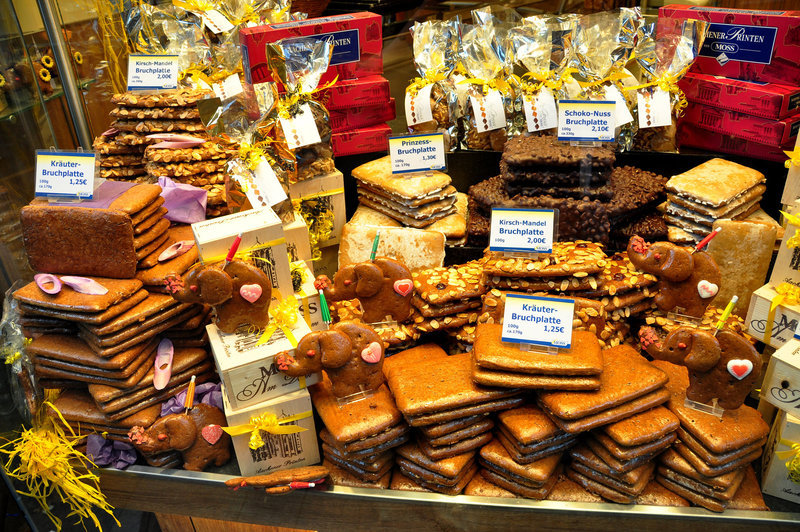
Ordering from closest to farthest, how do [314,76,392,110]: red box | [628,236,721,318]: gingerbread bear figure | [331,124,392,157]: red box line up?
[628,236,721,318]: gingerbread bear figure, [314,76,392,110]: red box, [331,124,392,157]: red box

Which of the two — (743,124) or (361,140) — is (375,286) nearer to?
(361,140)

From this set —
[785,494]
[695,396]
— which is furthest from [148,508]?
[785,494]

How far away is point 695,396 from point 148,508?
2.03m

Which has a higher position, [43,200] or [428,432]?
[43,200]

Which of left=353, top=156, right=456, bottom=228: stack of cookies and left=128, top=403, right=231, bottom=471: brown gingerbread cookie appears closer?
left=128, top=403, right=231, bottom=471: brown gingerbread cookie

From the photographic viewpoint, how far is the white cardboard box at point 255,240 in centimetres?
204

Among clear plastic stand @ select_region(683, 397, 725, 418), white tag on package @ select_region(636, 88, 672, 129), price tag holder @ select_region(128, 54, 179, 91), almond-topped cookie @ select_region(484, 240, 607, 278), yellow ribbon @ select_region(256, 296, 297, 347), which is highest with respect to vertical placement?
price tag holder @ select_region(128, 54, 179, 91)

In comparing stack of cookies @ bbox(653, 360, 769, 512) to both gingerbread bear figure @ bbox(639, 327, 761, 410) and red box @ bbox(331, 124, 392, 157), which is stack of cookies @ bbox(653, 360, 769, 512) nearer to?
gingerbread bear figure @ bbox(639, 327, 761, 410)

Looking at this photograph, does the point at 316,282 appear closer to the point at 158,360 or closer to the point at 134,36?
the point at 158,360

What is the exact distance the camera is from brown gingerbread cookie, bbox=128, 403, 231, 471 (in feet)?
6.79

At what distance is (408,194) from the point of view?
276 centimetres

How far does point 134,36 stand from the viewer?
134 inches

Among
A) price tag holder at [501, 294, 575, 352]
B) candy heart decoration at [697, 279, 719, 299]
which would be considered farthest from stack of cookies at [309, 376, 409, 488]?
candy heart decoration at [697, 279, 719, 299]

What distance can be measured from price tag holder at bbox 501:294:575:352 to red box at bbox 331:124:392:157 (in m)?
1.45
